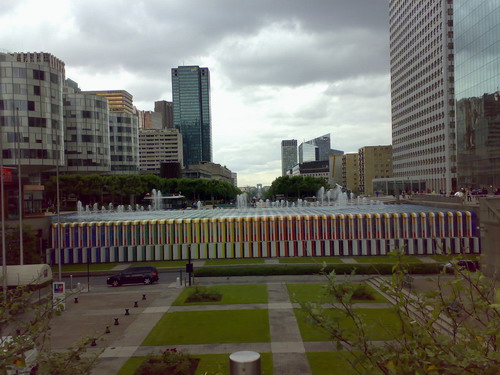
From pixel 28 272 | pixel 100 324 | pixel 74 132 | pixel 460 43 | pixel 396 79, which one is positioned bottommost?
pixel 100 324

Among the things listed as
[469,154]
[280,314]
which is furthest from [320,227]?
[469,154]

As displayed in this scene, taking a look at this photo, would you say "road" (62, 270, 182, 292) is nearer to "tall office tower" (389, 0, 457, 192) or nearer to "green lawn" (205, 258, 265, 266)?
"green lawn" (205, 258, 265, 266)

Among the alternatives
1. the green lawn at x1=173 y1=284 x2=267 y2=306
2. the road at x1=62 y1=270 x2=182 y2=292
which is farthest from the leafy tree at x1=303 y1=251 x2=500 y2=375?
the road at x1=62 y1=270 x2=182 y2=292

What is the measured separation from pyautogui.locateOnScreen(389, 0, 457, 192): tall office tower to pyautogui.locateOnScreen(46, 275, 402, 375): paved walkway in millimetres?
87046

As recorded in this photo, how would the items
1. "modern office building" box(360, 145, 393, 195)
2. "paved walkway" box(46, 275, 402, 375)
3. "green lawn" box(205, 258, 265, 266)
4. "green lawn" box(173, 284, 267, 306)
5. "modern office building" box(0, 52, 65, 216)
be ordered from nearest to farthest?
"paved walkway" box(46, 275, 402, 375), "green lawn" box(173, 284, 267, 306), "green lawn" box(205, 258, 265, 266), "modern office building" box(0, 52, 65, 216), "modern office building" box(360, 145, 393, 195)

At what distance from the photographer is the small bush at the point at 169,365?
58.6 ft

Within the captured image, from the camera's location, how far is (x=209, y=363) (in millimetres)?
18938

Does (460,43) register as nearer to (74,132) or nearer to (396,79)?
(396,79)

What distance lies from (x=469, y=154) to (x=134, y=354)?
7698 centimetres

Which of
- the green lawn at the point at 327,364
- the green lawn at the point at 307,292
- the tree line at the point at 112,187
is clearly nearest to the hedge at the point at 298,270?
the green lawn at the point at 307,292

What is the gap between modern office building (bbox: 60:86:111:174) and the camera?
105 m

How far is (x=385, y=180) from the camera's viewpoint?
14262 centimetres

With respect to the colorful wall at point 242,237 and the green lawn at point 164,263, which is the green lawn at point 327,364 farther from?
the green lawn at point 164,263

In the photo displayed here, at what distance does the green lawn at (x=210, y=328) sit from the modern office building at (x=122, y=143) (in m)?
106
